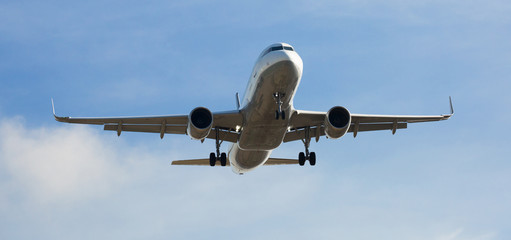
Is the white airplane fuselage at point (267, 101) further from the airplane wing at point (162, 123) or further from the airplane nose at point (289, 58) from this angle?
the airplane wing at point (162, 123)

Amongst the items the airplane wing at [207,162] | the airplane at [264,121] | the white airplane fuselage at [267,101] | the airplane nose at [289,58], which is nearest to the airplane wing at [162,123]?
the airplane at [264,121]

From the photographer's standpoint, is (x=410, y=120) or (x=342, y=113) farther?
(x=410, y=120)

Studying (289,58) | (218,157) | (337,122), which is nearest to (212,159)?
(218,157)

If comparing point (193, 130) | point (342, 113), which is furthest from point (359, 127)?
point (193, 130)

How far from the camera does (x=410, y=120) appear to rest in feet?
131

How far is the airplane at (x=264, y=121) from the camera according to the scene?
32000 millimetres

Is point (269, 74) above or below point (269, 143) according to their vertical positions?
above

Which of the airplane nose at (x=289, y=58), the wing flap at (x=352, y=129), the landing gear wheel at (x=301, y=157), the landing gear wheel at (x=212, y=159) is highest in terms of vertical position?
the airplane nose at (x=289, y=58)

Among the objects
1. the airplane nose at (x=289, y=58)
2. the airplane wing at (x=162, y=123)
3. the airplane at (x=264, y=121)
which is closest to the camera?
the airplane nose at (x=289, y=58)

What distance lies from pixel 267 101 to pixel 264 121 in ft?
5.05

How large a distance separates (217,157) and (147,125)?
4198 millimetres

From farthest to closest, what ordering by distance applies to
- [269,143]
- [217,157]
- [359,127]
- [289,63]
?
[359,127], [217,157], [269,143], [289,63]

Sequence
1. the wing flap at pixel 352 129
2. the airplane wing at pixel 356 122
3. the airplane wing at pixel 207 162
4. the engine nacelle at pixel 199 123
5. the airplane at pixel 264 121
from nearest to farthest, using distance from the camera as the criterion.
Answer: the airplane at pixel 264 121
the engine nacelle at pixel 199 123
the airplane wing at pixel 356 122
the wing flap at pixel 352 129
the airplane wing at pixel 207 162

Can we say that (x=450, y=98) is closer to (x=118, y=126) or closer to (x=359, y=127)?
(x=359, y=127)
